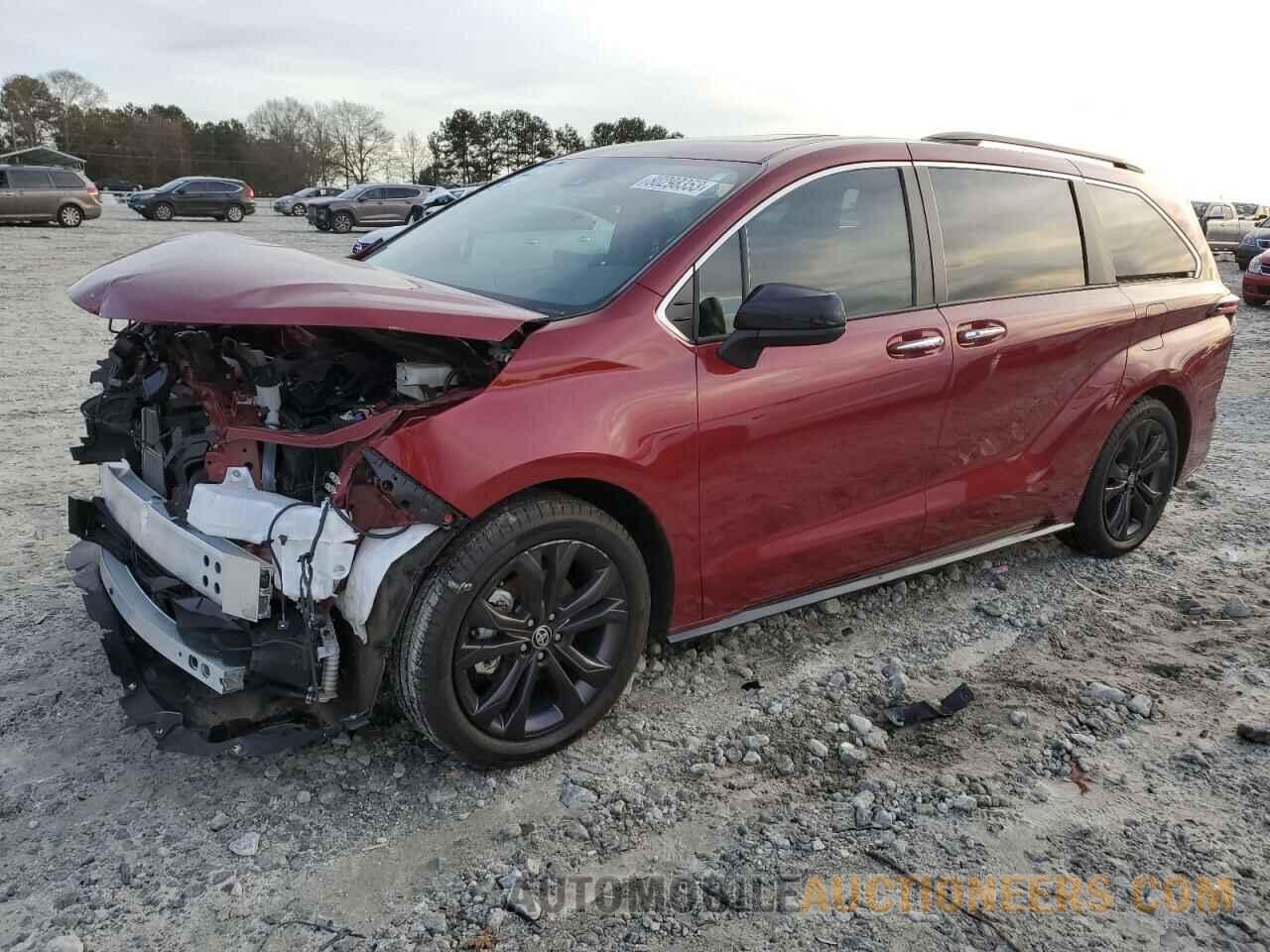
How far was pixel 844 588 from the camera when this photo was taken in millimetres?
3795

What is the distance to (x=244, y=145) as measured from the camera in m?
81.3

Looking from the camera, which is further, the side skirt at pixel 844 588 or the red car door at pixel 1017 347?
the red car door at pixel 1017 347

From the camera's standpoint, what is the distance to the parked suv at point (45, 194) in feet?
86.3

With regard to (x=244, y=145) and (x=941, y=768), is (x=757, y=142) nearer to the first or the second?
(x=941, y=768)

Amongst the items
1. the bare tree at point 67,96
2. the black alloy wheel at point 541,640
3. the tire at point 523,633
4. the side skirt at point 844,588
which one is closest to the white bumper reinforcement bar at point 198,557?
the tire at point 523,633

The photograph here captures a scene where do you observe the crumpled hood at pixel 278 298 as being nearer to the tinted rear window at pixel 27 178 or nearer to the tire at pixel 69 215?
the tinted rear window at pixel 27 178

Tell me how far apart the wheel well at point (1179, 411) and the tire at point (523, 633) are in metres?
3.10

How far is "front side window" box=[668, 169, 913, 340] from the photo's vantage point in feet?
10.6

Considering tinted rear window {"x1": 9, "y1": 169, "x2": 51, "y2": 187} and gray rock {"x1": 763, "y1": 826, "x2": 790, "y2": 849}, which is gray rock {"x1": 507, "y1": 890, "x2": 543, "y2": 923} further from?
tinted rear window {"x1": 9, "y1": 169, "x2": 51, "y2": 187}

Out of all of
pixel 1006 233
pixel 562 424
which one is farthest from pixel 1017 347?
pixel 562 424

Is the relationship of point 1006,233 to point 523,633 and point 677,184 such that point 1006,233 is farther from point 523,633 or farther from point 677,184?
point 523,633

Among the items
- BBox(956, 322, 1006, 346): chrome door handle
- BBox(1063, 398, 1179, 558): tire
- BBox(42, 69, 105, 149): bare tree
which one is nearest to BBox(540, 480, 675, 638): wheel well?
BBox(956, 322, 1006, 346): chrome door handle

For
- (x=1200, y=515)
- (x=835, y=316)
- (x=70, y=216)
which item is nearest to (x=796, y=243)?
(x=835, y=316)

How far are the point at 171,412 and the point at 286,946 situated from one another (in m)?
1.70
